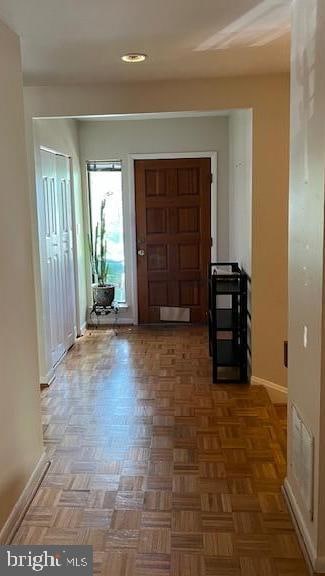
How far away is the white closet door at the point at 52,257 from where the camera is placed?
4.30 m

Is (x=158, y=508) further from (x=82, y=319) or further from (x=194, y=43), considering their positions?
(x=82, y=319)

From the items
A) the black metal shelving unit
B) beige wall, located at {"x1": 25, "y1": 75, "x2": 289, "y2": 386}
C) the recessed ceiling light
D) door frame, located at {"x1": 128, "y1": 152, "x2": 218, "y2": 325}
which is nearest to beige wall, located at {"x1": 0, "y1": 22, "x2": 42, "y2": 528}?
the recessed ceiling light

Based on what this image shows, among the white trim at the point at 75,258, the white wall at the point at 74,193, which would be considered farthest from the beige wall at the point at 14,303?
the white trim at the point at 75,258

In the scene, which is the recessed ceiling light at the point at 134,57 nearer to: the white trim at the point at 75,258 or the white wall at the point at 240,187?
the white wall at the point at 240,187

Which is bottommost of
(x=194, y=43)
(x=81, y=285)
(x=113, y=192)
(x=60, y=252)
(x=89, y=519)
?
(x=89, y=519)

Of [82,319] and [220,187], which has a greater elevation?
[220,187]

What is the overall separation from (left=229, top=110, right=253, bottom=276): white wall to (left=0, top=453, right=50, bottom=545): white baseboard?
79.7 inches

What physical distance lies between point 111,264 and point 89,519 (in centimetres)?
396

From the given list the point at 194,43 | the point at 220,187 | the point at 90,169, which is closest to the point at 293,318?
the point at 194,43

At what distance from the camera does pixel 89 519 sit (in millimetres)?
2348

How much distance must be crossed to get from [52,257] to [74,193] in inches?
45.2

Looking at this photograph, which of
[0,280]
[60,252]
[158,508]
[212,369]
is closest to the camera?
[0,280]

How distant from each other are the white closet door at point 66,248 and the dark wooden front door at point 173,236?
0.92m

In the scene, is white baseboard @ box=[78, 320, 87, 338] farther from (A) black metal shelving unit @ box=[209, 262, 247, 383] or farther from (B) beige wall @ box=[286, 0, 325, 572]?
(B) beige wall @ box=[286, 0, 325, 572]
